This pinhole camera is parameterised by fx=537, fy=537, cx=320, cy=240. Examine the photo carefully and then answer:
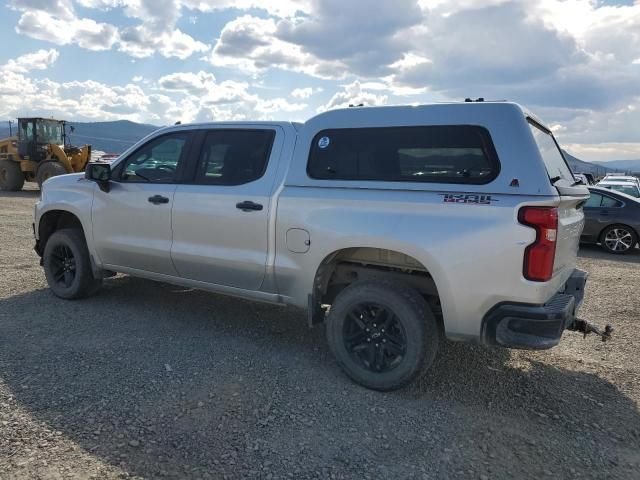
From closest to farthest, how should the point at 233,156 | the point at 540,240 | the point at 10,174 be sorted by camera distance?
1. the point at 540,240
2. the point at 233,156
3. the point at 10,174

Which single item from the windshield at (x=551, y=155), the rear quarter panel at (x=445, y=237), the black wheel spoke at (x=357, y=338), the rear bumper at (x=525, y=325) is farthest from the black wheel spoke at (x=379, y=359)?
the windshield at (x=551, y=155)

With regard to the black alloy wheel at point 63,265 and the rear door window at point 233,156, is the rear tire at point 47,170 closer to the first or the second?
the black alloy wheel at point 63,265

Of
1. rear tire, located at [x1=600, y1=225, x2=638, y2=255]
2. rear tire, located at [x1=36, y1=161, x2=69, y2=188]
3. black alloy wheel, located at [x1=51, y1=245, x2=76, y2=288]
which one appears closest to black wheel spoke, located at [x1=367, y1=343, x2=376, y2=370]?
black alloy wheel, located at [x1=51, y1=245, x2=76, y2=288]

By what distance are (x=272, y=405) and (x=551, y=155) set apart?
8.94 feet

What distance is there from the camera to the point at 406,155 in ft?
12.4

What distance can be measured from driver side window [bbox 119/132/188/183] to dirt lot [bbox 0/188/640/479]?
139cm

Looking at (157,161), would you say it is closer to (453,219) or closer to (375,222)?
(375,222)

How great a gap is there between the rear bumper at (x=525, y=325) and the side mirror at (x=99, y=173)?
3.77 metres

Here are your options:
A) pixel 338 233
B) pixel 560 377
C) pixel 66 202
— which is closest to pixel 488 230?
pixel 338 233

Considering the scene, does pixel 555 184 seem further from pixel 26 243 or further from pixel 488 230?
pixel 26 243

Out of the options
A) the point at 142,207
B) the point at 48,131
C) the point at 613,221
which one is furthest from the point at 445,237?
the point at 48,131

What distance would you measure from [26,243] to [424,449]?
326 inches

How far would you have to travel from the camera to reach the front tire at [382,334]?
3674 millimetres

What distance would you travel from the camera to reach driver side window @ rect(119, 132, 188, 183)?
495 cm
